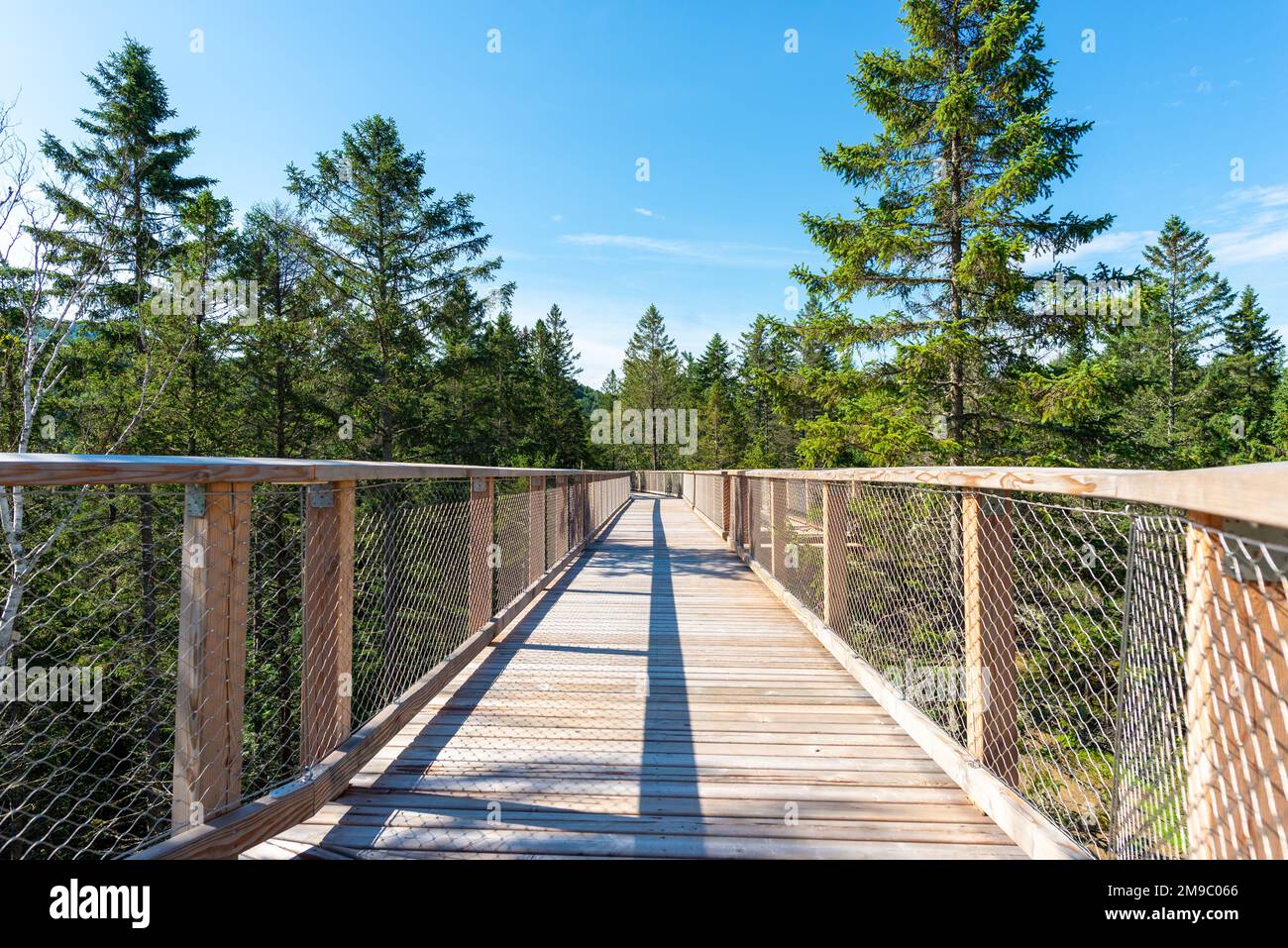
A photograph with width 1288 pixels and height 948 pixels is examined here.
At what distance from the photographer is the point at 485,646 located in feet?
13.7

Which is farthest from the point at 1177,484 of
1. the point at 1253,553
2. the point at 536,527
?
the point at 536,527

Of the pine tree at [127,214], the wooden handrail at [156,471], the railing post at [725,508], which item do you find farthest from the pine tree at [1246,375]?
the pine tree at [127,214]

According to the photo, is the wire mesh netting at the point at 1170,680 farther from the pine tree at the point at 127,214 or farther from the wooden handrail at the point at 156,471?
the pine tree at the point at 127,214

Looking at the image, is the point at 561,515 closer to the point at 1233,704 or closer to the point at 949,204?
the point at 1233,704

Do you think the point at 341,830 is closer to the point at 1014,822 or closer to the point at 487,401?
the point at 1014,822

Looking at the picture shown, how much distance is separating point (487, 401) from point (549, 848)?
66.4 ft

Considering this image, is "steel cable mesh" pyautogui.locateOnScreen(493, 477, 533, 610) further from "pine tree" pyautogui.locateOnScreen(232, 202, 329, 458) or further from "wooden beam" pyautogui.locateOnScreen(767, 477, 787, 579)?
"pine tree" pyautogui.locateOnScreen(232, 202, 329, 458)

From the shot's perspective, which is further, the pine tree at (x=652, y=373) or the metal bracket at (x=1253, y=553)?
the pine tree at (x=652, y=373)

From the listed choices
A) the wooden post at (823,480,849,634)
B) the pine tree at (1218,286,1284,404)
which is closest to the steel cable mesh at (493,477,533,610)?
the wooden post at (823,480,849,634)

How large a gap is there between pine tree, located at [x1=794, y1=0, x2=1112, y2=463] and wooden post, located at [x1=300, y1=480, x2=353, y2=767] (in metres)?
10.2

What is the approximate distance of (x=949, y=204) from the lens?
11.4m

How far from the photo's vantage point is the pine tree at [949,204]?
416 inches

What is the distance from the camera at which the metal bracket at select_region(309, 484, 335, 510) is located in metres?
2.14

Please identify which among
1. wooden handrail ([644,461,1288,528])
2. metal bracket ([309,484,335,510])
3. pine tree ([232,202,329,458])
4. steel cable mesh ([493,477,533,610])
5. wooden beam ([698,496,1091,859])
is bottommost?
wooden beam ([698,496,1091,859])
